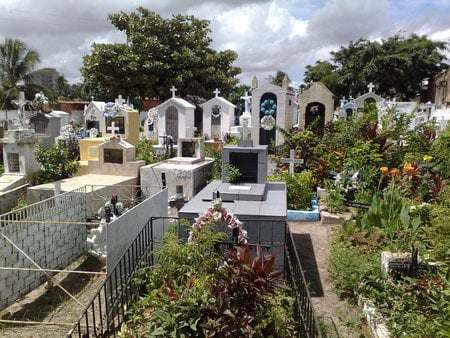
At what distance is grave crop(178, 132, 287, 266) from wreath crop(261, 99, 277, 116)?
8.62 meters

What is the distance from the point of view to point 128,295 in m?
4.69

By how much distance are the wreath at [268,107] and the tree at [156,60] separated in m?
7.52

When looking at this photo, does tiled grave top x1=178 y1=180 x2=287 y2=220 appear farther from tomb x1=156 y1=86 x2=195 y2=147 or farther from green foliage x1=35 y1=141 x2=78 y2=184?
tomb x1=156 y1=86 x2=195 y2=147

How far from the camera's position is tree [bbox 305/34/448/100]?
33812mm

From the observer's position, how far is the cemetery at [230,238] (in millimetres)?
3369

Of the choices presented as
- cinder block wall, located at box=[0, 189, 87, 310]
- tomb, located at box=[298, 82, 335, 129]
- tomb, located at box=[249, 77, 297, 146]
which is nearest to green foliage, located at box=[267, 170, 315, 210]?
cinder block wall, located at box=[0, 189, 87, 310]

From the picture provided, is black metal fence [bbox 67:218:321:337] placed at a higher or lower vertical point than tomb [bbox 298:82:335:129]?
lower

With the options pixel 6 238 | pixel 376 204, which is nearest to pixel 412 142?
pixel 376 204

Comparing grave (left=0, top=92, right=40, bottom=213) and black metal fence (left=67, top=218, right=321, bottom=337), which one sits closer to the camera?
black metal fence (left=67, top=218, right=321, bottom=337)

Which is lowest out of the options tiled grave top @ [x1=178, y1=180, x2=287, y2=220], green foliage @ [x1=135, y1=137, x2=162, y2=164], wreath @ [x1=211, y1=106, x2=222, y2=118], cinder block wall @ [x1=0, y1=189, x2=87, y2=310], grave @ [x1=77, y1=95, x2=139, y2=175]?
cinder block wall @ [x1=0, y1=189, x2=87, y2=310]

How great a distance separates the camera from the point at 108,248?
4.69 metres

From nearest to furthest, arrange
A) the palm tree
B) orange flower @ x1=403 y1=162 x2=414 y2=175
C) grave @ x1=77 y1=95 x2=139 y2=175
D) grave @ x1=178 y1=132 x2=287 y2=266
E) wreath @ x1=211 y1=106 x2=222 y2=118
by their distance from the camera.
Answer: grave @ x1=178 y1=132 x2=287 y2=266 → orange flower @ x1=403 y1=162 x2=414 y2=175 → grave @ x1=77 y1=95 x2=139 y2=175 → wreath @ x1=211 y1=106 x2=222 y2=118 → the palm tree

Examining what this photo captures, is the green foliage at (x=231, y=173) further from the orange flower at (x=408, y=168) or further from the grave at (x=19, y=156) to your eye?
the grave at (x=19, y=156)

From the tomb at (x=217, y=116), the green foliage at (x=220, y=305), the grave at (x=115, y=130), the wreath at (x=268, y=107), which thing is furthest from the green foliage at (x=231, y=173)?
the tomb at (x=217, y=116)
